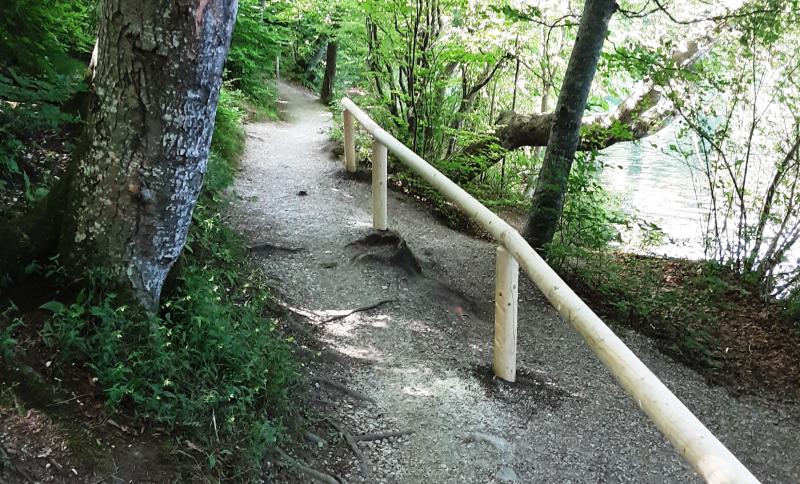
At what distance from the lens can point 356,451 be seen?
2.93 m

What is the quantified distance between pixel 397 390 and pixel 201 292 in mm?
1368

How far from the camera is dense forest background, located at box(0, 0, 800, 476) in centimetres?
246

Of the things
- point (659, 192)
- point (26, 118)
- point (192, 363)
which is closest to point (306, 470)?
point (192, 363)

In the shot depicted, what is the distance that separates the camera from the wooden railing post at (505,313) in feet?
11.2

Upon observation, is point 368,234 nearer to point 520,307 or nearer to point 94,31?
point 520,307

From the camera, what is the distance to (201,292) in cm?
303

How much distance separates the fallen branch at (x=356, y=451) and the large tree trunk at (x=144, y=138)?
47.6 inches

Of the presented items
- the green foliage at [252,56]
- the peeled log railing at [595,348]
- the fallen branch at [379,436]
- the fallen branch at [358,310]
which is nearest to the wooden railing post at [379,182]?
the peeled log railing at [595,348]

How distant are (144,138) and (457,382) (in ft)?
7.85

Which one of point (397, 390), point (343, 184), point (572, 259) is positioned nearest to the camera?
point (397, 390)

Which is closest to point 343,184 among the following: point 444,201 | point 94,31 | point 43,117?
point 444,201

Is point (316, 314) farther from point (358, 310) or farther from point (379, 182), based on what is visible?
point (379, 182)

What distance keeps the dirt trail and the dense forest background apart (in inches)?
18.9

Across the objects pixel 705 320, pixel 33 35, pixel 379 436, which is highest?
pixel 33 35
